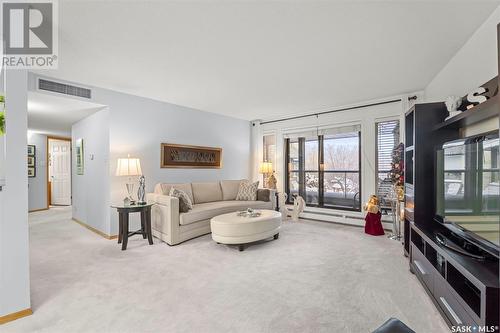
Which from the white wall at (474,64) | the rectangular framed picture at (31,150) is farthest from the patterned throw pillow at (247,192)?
the rectangular framed picture at (31,150)

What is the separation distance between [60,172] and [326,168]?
8.13 m

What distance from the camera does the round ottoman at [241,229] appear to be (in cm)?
339

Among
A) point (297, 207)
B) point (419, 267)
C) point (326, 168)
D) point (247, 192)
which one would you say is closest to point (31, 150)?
point (247, 192)

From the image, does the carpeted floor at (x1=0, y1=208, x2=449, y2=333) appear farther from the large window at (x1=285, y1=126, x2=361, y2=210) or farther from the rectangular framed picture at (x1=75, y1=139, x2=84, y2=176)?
the rectangular framed picture at (x1=75, y1=139, x2=84, y2=176)

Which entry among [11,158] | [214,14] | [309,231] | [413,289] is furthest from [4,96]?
[309,231]

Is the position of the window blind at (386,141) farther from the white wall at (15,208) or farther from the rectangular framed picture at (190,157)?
the white wall at (15,208)

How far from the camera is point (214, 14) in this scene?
6.78ft

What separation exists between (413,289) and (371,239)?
1699mm

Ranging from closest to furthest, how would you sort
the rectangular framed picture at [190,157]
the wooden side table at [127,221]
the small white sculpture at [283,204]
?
the wooden side table at [127,221] → the rectangular framed picture at [190,157] → the small white sculpture at [283,204]

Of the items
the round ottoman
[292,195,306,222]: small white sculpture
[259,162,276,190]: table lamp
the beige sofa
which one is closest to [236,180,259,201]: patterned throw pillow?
the beige sofa

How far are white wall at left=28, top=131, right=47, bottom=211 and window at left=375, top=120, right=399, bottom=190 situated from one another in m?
8.56

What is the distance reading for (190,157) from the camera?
521 centimetres

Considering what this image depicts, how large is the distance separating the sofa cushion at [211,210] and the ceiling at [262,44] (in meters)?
1.99

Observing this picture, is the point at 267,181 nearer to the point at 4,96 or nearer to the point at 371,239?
the point at 371,239
